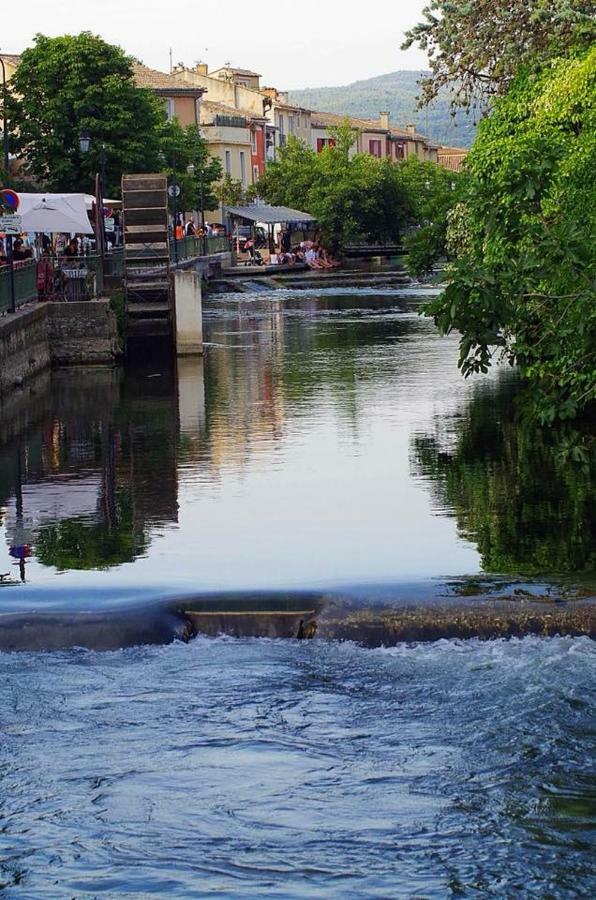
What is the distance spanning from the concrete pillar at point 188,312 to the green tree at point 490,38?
293 inches

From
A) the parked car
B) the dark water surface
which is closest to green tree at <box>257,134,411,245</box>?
the parked car

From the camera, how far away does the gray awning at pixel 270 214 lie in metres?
81.4

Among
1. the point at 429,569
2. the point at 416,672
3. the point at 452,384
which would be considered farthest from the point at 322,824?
the point at 452,384

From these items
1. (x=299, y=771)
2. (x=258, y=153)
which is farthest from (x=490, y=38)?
(x=258, y=153)

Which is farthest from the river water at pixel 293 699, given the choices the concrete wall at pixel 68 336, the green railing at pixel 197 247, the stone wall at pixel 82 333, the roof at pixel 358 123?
the roof at pixel 358 123

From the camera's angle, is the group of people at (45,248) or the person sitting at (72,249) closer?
the group of people at (45,248)

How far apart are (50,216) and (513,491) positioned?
1873 cm

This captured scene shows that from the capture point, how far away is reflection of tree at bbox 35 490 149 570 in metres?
15.3

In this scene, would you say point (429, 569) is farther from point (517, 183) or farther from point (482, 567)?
point (517, 183)

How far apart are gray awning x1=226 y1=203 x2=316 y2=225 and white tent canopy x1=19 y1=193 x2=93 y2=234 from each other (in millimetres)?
45360

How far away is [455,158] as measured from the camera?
17500cm

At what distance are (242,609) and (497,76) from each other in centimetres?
1461

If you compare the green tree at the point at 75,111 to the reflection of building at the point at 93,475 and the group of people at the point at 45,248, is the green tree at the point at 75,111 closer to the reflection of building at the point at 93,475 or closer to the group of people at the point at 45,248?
the group of people at the point at 45,248

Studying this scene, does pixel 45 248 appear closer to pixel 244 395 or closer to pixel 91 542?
pixel 244 395
